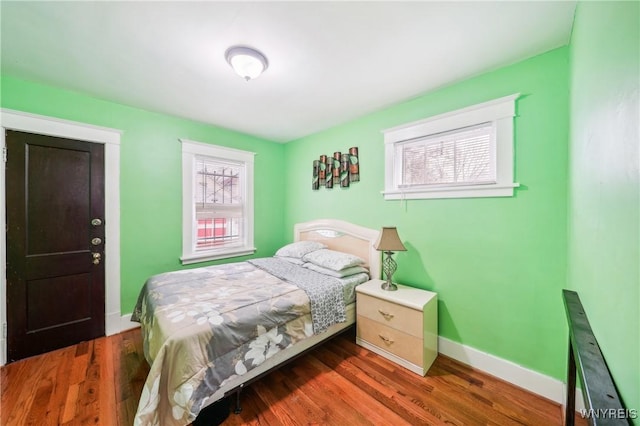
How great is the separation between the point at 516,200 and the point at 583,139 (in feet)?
2.49

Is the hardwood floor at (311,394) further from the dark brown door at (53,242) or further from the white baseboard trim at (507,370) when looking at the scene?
the dark brown door at (53,242)

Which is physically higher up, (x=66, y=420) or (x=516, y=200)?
(x=516, y=200)

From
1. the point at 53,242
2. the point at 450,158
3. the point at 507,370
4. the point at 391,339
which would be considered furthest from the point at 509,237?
the point at 53,242

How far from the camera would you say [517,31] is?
1491 millimetres

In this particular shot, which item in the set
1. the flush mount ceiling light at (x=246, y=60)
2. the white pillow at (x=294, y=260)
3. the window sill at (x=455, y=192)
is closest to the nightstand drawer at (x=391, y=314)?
the white pillow at (x=294, y=260)

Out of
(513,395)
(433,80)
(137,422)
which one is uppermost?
(433,80)

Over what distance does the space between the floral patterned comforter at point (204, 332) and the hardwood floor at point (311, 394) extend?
32 cm

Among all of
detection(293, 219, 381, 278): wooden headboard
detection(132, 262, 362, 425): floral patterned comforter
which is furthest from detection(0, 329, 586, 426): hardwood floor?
detection(293, 219, 381, 278): wooden headboard

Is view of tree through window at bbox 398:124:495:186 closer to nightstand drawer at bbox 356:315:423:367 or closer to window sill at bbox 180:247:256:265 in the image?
nightstand drawer at bbox 356:315:423:367

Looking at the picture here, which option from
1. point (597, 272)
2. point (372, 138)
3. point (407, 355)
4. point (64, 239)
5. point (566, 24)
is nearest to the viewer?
point (597, 272)

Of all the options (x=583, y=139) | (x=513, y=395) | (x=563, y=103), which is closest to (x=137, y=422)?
(x=513, y=395)

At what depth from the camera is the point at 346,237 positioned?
296 cm

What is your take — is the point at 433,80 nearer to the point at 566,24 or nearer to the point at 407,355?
the point at 566,24

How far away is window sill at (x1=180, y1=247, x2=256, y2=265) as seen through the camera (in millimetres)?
2974
